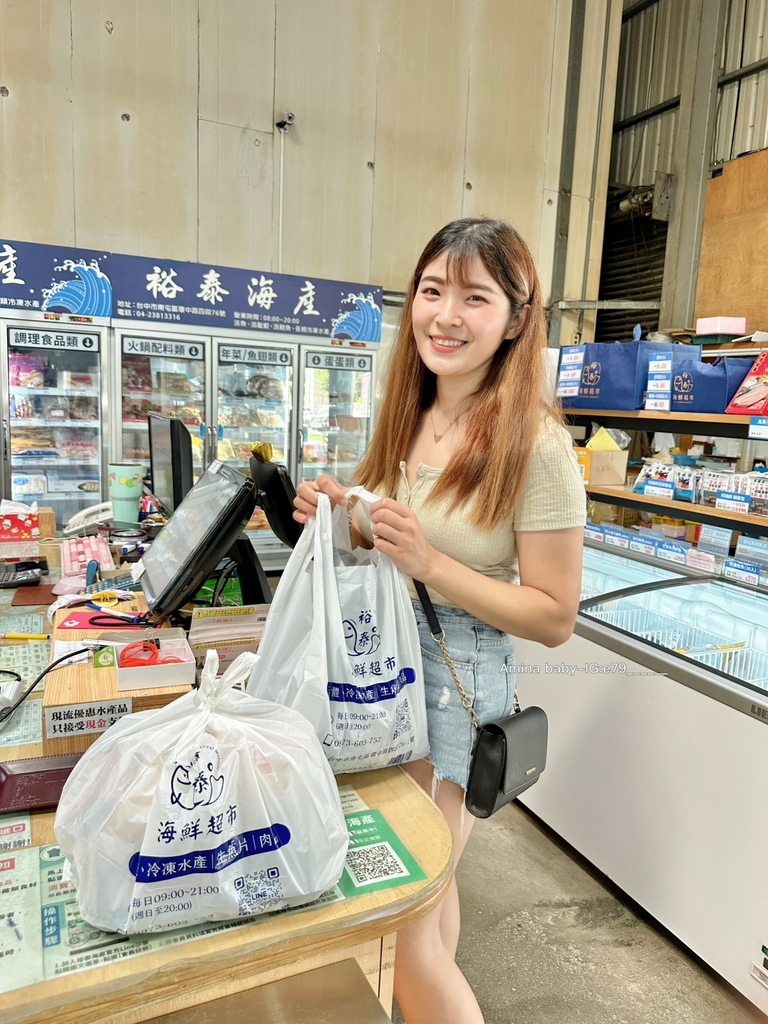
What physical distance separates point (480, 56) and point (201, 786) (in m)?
6.73

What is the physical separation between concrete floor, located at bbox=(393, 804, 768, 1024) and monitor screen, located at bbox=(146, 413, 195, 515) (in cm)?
159

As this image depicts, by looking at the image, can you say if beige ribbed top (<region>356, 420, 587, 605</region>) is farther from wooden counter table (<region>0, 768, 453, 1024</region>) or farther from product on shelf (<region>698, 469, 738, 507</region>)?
product on shelf (<region>698, 469, 738, 507</region>)

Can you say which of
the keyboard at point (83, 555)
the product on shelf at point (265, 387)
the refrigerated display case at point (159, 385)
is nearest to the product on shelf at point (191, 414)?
the refrigerated display case at point (159, 385)

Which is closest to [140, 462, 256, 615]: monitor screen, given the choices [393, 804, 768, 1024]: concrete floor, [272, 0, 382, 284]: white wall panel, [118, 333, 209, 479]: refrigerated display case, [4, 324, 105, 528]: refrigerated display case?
[393, 804, 768, 1024]: concrete floor

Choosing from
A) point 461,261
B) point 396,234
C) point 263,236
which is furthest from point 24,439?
point 461,261

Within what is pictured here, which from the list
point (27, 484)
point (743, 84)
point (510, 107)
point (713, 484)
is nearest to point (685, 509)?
point (713, 484)

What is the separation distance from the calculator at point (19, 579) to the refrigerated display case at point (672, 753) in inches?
69.5

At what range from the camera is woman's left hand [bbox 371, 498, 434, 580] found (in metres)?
1.08

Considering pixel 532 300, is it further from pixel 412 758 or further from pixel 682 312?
pixel 682 312

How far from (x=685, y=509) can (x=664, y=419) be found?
14.6 inches

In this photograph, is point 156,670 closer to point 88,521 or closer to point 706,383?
point 88,521

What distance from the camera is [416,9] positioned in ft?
18.4

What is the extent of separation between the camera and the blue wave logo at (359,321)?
5473mm

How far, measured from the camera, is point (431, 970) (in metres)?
1.21
